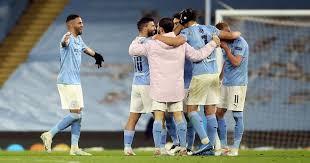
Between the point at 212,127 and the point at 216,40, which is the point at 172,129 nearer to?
the point at 212,127

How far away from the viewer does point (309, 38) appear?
80.8 feet

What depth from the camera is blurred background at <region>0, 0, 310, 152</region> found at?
24562 millimetres

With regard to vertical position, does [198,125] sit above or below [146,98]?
below

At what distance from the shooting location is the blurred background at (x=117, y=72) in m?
24.6

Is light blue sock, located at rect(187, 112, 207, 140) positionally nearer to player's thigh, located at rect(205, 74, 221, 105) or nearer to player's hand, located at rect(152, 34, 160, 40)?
player's thigh, located at rect(205, 74, 221, 105)

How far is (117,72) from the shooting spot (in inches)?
986

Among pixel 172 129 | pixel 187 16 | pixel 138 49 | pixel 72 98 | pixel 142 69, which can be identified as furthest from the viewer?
pixel 172 129

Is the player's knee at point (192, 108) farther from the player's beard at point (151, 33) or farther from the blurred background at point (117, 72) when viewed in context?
the blurred background at point (117, 72)

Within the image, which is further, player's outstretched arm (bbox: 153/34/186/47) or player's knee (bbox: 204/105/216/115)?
player's knee (bbox: 204/105/216/115)

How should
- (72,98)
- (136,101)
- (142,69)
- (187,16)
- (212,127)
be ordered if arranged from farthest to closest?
(72,98)
(136,101)
(142,69)
(212,127)
(187,16)

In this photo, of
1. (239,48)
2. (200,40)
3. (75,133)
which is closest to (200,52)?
(200,40)

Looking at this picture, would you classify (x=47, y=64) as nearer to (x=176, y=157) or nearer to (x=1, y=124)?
(x=1, y=124)

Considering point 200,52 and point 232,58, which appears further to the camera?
point 232,58

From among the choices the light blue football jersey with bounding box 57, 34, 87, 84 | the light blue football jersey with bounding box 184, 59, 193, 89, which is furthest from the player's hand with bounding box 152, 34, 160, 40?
the light blue football jersey with bounding box 57, 34, 87, 84
